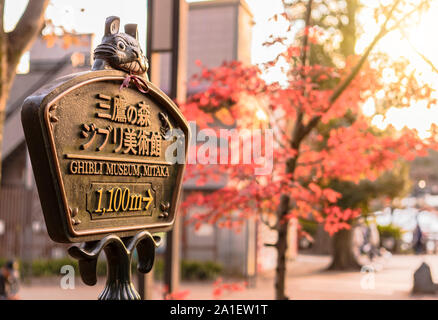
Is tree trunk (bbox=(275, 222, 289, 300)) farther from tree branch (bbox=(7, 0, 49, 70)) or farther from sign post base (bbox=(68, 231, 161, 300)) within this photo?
tree branch (bbox=(7, 0, 49, 70))

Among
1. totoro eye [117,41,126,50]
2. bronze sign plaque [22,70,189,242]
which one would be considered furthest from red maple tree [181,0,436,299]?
totoro eye [117,41,126,50]

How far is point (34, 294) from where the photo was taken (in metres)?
14.4

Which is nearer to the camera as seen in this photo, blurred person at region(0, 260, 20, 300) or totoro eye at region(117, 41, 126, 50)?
totoro eye at region(117, 41, 126, 50)

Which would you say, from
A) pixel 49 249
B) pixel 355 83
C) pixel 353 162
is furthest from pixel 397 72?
pixel 49 249

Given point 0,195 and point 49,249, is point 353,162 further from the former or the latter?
point 0,195

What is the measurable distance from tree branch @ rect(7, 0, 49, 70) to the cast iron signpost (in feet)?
7.11

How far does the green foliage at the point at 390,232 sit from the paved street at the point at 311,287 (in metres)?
8.03

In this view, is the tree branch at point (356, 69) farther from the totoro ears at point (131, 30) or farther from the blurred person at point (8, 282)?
the blurred person at point (8, 282)

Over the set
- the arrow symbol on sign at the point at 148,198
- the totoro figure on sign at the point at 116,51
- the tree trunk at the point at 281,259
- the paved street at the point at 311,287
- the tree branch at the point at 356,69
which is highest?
the tree branch at the point at 356,69

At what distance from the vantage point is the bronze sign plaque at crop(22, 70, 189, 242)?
8.59 ft

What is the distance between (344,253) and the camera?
20547 millimetres

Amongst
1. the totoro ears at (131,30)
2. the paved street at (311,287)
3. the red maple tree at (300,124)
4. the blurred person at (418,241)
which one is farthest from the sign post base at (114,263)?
the blurred person at (418,241)

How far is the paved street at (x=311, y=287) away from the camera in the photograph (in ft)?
47.3

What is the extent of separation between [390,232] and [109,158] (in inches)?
1147
